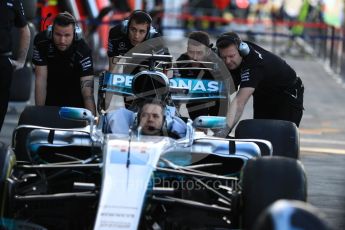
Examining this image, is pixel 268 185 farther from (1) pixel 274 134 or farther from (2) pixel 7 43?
(2) pixel 7 43

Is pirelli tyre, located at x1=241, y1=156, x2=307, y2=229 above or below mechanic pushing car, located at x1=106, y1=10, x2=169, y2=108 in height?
below

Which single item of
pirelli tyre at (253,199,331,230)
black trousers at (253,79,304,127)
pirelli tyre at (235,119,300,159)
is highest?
pirelli tyre at (253,199,331,230)

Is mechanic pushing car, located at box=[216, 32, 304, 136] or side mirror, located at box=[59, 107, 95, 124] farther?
mechanic pushing car, located at box=[216, 32, 304, 136]

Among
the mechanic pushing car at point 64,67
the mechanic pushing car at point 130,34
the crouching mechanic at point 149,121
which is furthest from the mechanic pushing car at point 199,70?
the crouching mechanic at point 149,121

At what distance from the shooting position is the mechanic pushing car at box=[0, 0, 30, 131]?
11.7 meters

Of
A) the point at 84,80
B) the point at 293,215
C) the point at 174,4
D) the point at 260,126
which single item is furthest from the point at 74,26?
the point at 174,4

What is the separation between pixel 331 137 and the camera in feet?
52.7

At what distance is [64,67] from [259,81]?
1.88 meters

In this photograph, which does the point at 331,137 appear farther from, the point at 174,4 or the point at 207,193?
the point at 174,4

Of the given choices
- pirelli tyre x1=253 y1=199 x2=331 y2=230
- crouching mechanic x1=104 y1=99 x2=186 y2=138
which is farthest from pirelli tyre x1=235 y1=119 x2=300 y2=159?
pirelli tyre x1=253 y1=199 x2=331 y2=230

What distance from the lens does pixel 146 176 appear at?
308 inches

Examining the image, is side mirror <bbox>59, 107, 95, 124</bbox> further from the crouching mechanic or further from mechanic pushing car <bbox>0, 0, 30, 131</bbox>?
mechanic pushing car <bbox>0, 0, 30, 131</bbox>

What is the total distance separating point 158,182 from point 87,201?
77 cm

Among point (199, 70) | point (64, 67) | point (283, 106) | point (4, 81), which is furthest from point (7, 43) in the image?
point (283, 106)
